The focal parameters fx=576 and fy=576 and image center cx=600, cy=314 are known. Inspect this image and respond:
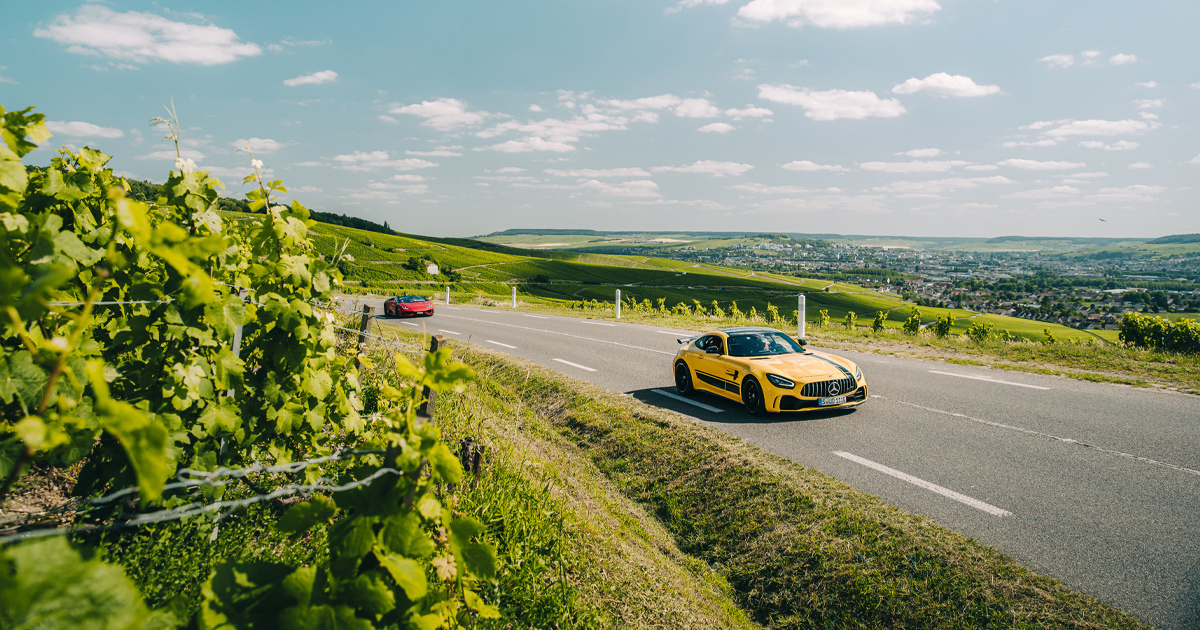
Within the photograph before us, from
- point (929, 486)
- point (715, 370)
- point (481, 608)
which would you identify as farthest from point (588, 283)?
point (481, 608)

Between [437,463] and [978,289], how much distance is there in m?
99.3

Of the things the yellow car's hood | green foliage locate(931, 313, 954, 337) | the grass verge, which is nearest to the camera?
the grass verge

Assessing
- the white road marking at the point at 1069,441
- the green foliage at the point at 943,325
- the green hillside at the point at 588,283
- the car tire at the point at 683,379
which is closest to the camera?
the white road marking at the point at 1069,441

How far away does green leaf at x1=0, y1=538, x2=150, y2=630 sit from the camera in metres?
0.99

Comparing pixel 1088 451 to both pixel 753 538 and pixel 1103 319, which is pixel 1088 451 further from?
pixel 1103 319

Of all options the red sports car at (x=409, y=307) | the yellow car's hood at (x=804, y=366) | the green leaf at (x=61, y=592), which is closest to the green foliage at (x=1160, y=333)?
the yellow car's hood at (x=804, y=366)

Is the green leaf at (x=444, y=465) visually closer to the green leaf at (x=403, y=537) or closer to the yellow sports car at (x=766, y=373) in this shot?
the green leaf at (x=403, y=537)

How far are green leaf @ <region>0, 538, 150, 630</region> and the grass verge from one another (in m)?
3.36

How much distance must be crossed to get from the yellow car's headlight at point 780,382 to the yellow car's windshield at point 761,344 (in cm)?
76

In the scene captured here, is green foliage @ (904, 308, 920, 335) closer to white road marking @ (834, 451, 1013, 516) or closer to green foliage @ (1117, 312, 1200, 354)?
green foliage @ (1117, 312, 1200, 354)

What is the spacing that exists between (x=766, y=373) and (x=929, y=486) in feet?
9.61

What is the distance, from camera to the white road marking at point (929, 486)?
16.8 ft

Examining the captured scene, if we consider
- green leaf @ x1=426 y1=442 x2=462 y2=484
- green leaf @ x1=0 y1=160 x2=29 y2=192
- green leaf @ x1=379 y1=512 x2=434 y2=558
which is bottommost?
green leaf @ x1=379 y1=512 x2=434 y2=558

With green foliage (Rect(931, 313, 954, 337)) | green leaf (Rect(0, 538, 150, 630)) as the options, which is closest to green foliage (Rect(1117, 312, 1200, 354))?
green foliage (Rect(931, 313, 954, 337))
